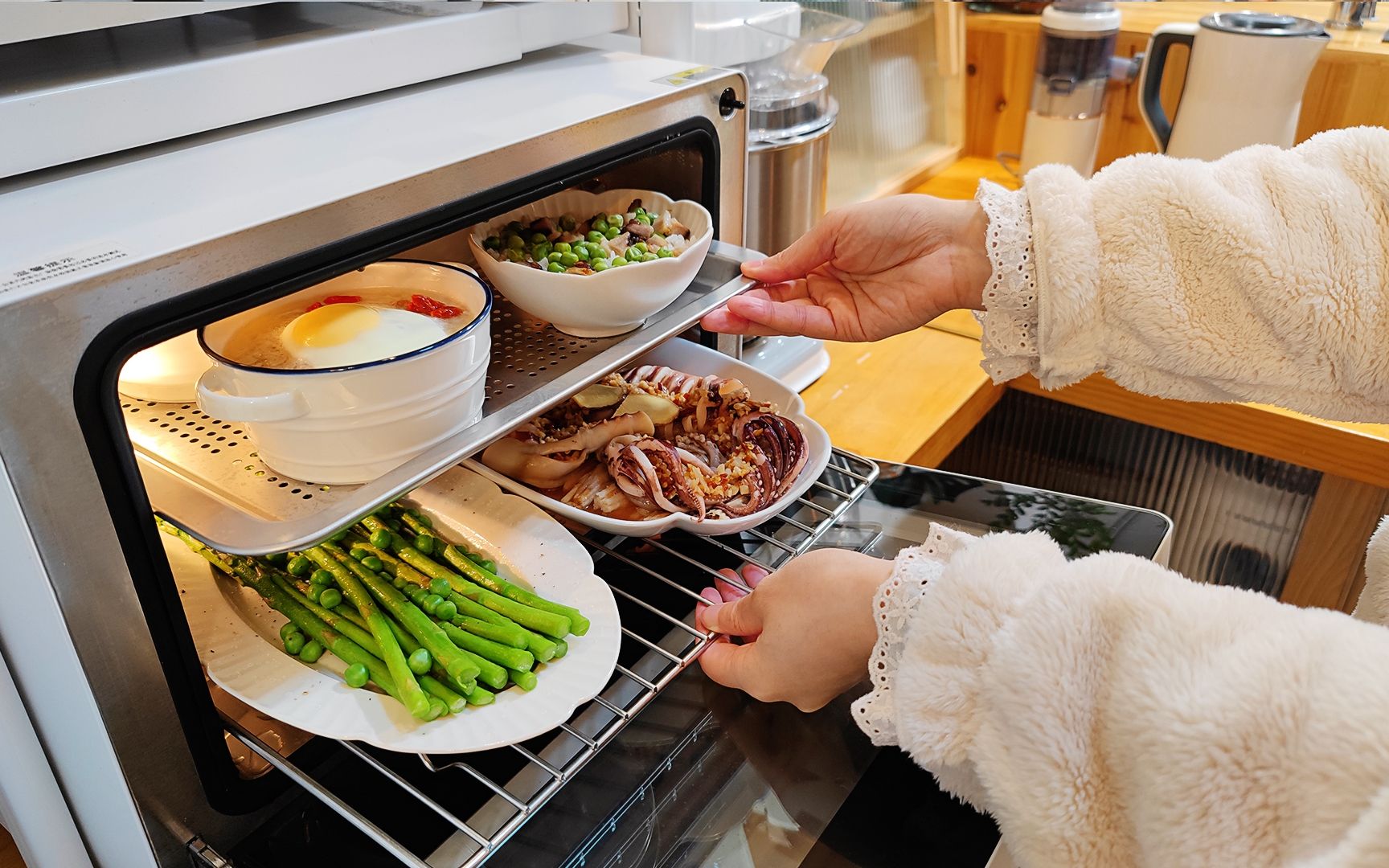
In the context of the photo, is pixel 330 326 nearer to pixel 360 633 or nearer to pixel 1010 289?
pixel 360 633

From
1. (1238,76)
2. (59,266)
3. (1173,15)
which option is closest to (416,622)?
(59,266)

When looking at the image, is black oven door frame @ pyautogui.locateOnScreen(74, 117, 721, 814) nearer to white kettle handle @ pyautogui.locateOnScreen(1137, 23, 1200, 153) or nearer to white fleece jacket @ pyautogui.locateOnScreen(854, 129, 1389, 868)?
white fleece jacket @ pyautogui.locateOnScreen(854, 129, 1389, 868)

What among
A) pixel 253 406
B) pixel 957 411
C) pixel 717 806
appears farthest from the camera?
pixel 957 411

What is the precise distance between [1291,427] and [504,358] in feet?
3.46

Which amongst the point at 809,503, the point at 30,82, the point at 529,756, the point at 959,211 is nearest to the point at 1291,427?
the point at 959,211

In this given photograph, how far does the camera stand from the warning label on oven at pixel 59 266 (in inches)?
20.2

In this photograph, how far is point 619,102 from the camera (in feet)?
2.70

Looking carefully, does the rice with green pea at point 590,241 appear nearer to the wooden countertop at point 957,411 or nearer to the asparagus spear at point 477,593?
the asparagus spear at point 477,593

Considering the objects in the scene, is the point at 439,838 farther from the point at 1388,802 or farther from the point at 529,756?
the point at 1388,802

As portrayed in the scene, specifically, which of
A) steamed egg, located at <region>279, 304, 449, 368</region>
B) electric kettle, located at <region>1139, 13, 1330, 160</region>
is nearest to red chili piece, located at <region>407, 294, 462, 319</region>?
steamed egg, located at <region>279, 304, 449, 368</region>

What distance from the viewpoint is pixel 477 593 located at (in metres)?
0.79

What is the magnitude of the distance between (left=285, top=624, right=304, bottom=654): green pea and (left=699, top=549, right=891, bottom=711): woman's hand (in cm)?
31

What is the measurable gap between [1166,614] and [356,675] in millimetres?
524

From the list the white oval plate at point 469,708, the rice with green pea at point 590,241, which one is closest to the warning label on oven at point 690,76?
the rice with green pea at point 590,241
